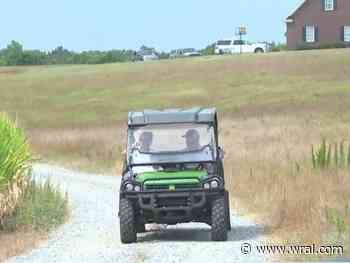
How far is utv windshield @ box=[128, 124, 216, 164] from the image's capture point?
56.5ft

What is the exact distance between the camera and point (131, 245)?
16766mm

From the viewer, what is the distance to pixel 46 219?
67.9 feet

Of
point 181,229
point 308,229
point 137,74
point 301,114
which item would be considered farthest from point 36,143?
point 137,74

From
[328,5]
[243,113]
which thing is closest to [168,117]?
[243,113]

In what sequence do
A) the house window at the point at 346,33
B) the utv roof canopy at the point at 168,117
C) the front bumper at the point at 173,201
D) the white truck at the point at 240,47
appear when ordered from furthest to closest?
the white truck at the point at 240,47 < the house window at the point at 346,33 < the utv roof canopy at the point at 168,117 < the front bumper at the point at 173,201

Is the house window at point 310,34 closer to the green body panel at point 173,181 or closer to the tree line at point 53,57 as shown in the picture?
the tree line at point 53,57

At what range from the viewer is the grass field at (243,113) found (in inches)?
816

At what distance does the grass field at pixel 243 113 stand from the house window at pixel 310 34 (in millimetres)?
12602

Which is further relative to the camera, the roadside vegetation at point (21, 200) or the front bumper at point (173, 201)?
the roadside vegetation at point (21, 200)

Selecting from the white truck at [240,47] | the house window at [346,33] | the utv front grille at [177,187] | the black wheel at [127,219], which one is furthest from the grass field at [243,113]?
the white truck at [240,47]

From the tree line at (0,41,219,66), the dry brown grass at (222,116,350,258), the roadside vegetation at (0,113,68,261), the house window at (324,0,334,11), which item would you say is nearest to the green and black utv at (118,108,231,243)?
the dry brown grass at (222,116,350,258)

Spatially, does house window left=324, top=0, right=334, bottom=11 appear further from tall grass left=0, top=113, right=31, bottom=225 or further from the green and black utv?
the green and black utv

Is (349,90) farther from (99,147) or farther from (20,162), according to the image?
(20,162)

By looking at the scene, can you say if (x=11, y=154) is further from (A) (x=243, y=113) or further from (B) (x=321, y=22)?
(B) (x=321, y=22)
